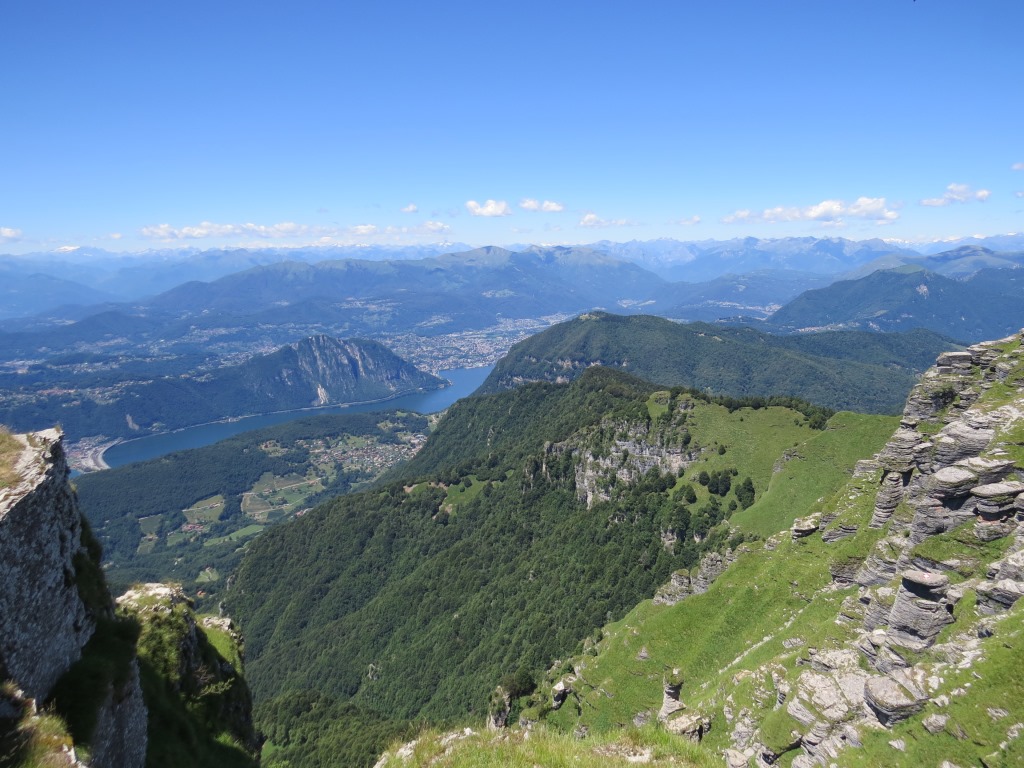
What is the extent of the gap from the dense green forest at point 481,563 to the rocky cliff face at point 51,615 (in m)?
53.7

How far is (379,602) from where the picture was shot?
135625 millimetres

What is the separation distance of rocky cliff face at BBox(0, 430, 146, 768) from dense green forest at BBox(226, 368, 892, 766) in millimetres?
53654

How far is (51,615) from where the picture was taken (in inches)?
598

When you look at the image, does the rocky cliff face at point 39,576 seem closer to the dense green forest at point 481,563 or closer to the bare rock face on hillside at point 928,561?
the bare rock face on hillside at point 928,561

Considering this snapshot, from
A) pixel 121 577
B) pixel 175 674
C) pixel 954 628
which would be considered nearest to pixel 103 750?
pixel 175 674

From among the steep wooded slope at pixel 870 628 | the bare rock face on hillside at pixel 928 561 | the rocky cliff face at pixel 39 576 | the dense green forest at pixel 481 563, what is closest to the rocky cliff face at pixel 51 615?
the rocky cliff face at pixel 39 576

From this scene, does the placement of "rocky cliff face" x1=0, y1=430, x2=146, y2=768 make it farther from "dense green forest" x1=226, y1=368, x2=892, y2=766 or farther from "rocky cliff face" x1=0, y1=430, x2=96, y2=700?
"dense green forest" x1=226, y1=368, x2=892, y2=766

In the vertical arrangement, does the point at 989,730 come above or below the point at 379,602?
above

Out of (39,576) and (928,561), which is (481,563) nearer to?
(928,561)

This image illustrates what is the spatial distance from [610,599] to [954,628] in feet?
240

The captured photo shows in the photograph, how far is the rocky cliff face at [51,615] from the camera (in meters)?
13.4

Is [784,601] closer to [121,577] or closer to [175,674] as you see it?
[175,674]

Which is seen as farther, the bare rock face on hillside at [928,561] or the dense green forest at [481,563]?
the dense green forest at [481,563]

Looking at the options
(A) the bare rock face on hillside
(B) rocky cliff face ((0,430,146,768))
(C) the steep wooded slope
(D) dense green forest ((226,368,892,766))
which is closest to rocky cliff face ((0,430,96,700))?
(B) rocky cliff face ((0,430,146,768))
